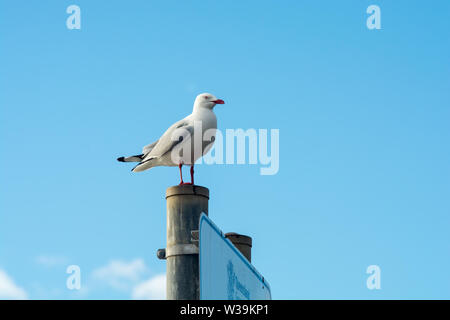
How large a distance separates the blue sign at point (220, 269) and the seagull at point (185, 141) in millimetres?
3476

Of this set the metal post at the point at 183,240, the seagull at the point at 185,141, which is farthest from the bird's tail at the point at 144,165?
the metal post at the point at 183,240

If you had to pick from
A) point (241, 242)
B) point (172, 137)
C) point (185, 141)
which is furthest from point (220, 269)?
point (185, 141)

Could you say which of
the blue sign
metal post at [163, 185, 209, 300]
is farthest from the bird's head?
metal post at [163, 185, 209, 300]

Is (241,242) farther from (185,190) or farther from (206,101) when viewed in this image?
(206,101)

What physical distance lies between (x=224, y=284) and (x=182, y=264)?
282 mm

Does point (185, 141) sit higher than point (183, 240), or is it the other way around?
point (185, 141)

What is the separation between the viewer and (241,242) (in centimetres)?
685

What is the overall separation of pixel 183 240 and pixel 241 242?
266 cm

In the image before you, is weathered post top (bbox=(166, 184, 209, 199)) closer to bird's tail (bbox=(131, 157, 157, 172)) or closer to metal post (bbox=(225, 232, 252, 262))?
metal post (bbox=(225, 232, 252, 262))

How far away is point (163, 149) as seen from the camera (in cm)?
884

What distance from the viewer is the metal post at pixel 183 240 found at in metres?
4.11

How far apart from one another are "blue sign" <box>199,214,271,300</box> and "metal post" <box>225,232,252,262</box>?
178cm
